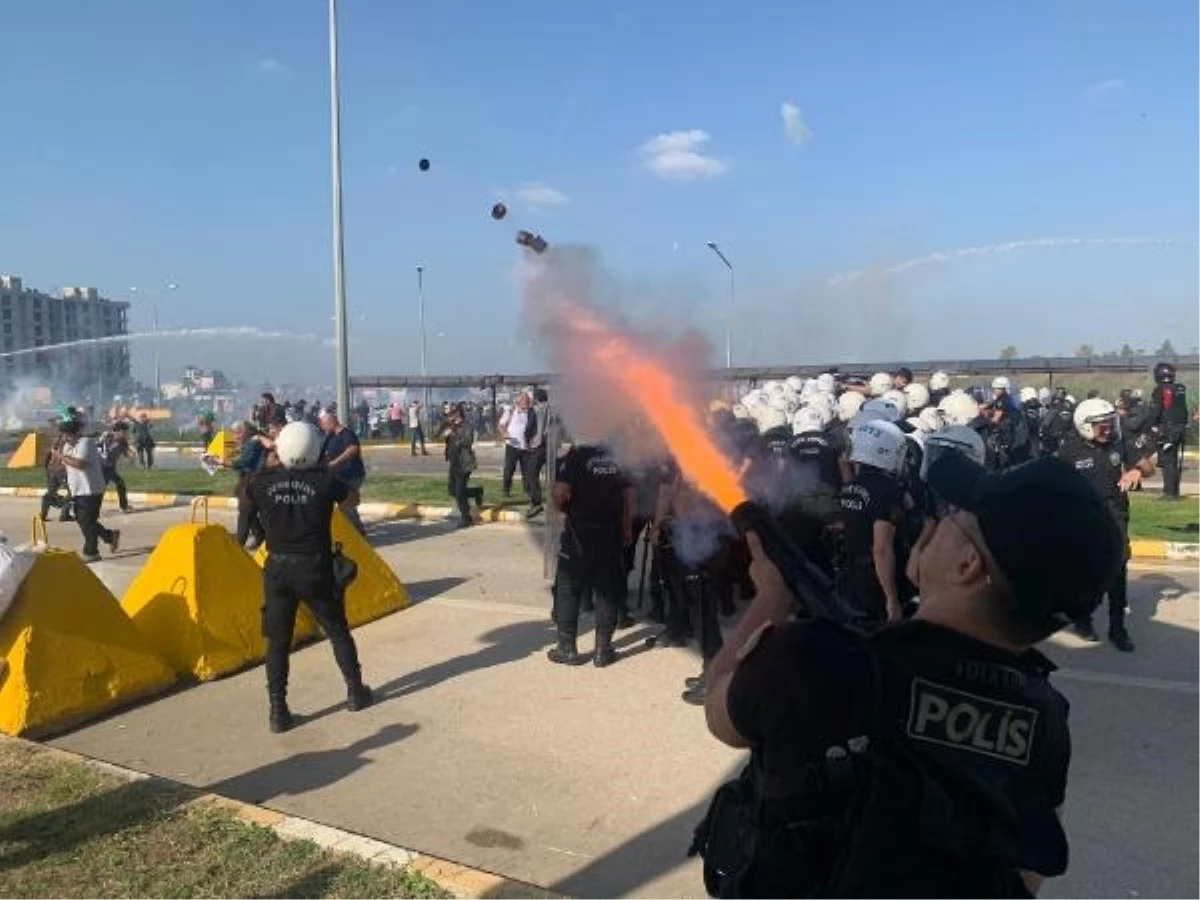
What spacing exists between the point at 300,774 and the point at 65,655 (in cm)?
Result: 200

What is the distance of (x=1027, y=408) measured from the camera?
18125 millimetres

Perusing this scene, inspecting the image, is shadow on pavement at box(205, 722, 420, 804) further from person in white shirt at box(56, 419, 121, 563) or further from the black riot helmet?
the black riot helmet

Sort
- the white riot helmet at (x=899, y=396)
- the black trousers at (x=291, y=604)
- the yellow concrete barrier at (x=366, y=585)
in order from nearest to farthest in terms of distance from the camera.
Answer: the black trousers at (x=291, y=604)
the yellow concrete barrier at (x=366, y=585)
the white riot helmet at (x=899, y=396)

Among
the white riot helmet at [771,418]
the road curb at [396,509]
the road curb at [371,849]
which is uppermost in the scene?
A: the white riot helmet at [771,418]

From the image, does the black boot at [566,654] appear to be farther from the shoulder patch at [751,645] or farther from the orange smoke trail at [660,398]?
the shoulder patch at [751,645]

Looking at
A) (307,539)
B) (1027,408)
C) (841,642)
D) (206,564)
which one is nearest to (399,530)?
(206,564)

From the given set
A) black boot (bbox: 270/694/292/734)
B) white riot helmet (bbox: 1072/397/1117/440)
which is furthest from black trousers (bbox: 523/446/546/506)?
black boot (bbox: 270/694/292/734)

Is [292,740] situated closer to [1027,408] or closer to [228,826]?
[228,826]

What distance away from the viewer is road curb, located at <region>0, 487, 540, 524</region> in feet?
47.2

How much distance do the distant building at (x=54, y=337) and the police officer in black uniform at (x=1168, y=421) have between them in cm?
7287

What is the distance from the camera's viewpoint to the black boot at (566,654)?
7113 millimetres

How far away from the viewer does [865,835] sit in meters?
1.53

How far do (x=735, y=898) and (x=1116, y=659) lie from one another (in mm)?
6186

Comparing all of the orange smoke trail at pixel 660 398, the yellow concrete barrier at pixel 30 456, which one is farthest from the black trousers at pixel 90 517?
the yellow concrete barrier at pixel 30 456
